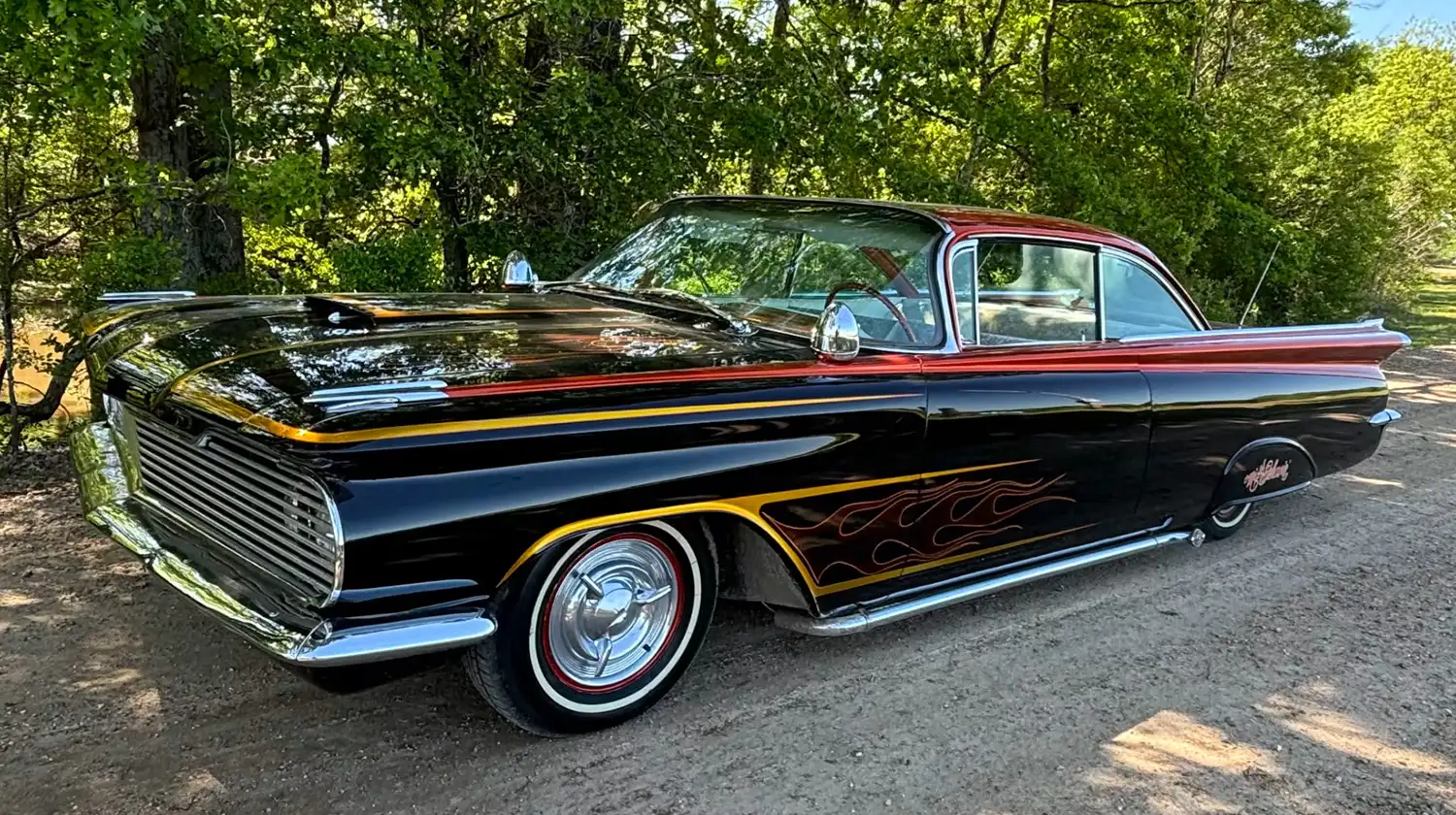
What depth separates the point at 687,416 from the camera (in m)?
2.88

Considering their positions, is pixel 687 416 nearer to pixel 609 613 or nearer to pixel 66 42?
pixel 609 613

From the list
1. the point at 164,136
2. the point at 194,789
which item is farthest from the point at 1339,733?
the point at 164,136

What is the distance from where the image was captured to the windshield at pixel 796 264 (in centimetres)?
369

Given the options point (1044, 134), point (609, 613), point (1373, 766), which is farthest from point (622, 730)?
point (1044, 134)

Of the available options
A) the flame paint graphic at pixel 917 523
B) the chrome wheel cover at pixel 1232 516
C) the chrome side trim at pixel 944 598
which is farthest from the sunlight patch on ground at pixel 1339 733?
the chrome wheel cover at pixel 1232 516

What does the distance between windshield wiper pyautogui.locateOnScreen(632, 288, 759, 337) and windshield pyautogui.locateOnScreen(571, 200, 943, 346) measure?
0.04 meters

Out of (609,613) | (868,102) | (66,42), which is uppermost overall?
(868,102)

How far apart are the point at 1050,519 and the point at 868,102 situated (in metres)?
5.98

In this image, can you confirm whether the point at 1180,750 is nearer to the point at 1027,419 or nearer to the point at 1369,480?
the point at 1027,419

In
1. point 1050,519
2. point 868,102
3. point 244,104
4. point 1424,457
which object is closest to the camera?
point 1050,519

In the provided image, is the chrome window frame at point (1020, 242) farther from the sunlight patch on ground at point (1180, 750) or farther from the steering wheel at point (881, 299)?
the sunlight patch on ground at point (1180, 750)

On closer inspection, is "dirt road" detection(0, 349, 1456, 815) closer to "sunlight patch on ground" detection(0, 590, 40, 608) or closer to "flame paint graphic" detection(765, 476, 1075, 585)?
"sunlight patch on ground" detection(0, 590, 40, 608)

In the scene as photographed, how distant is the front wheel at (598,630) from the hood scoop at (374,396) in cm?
55

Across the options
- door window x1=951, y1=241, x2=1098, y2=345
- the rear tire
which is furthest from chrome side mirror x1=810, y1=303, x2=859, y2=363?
the rear tire
